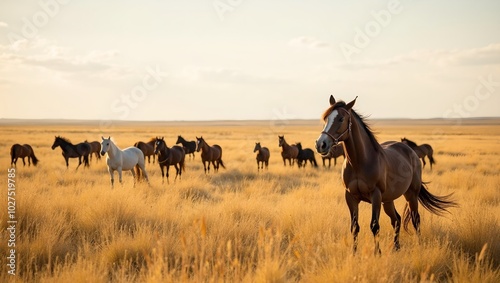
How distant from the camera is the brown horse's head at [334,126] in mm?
4559

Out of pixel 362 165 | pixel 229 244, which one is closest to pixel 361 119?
pixel 362 165

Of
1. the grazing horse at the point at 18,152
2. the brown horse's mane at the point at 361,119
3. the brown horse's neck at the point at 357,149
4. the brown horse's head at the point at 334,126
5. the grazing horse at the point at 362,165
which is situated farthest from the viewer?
the grazing horse at the point at 18,152

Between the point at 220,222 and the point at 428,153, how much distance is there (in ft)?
56.5

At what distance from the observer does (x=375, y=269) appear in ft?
12.8

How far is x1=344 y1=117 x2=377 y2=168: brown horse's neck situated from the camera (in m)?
5.13

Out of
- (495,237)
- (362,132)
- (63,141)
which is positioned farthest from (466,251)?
(63,141)

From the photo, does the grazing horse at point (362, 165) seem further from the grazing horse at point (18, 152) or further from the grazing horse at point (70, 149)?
the grazing horse at point (18, 152)

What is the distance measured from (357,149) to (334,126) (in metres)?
0.64

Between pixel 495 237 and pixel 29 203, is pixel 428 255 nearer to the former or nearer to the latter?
pixel 495 237

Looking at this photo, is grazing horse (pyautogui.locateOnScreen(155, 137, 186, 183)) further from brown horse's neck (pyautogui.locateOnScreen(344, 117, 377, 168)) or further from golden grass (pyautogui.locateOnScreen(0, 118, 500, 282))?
brown horse's neck (pyautogui.locateOnScreen(344, 117, 377, 168))

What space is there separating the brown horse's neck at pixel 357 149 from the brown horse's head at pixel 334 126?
140 millimetres

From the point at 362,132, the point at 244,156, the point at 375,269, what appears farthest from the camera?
the point at 244,156

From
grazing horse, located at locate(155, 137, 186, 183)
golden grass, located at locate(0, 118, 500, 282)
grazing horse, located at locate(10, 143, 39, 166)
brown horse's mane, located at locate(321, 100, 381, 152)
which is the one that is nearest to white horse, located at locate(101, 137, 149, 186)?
grazing horse, located at locate(155, 137, 186, 183)

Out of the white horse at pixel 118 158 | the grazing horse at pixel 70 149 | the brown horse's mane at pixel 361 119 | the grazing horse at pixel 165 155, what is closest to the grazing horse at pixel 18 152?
the grazing horse at pixel 70 149
